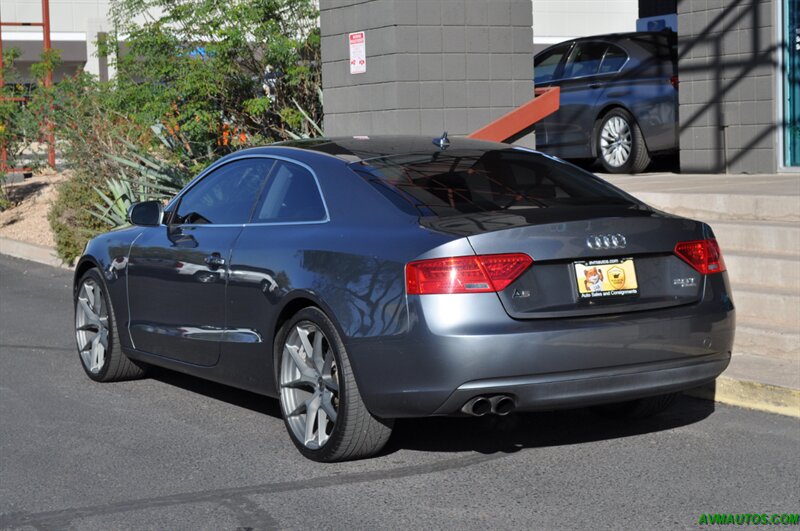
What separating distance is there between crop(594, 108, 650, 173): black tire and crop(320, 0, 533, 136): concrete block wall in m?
2.06

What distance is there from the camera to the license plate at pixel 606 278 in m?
5.57

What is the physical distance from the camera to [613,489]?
5.49 metres

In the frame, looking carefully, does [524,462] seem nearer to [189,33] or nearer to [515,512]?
[515,512]

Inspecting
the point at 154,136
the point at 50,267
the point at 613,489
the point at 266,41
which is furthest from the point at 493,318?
the point at 50,267

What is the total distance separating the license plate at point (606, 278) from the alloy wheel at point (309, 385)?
4.01ft

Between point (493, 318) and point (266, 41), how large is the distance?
31.4 ft

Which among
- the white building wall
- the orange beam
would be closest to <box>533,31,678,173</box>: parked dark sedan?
the orange beam

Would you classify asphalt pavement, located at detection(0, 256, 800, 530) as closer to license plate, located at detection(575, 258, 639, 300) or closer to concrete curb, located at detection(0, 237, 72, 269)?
license plate, located at detection(575, 258, 639, 300)

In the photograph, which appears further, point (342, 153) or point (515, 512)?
point (342, 153)

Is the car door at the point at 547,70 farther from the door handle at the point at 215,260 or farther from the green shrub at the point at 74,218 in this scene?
the door handle at the point at 215,260

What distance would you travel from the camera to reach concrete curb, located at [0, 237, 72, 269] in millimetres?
16531

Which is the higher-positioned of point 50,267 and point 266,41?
point 266,41

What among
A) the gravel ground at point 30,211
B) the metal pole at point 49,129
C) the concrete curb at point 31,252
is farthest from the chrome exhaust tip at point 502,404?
the metal pole at point 49,129

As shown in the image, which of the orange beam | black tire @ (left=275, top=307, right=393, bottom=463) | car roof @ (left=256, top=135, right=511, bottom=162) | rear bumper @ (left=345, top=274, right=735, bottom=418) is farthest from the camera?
the orange beam
